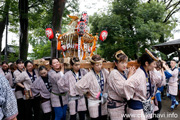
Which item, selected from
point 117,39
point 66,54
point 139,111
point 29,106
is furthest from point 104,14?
point 139,111

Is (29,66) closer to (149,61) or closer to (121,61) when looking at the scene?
(121,61)

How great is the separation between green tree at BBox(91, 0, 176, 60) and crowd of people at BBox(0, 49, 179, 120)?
19.8 ft

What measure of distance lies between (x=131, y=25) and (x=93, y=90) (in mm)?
8953

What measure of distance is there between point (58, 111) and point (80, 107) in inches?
20.9

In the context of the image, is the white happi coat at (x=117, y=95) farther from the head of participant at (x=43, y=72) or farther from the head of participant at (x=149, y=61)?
the head of participant at (x=43, y=72)

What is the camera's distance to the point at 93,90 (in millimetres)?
2699

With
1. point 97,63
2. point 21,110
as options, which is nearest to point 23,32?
point 21,110

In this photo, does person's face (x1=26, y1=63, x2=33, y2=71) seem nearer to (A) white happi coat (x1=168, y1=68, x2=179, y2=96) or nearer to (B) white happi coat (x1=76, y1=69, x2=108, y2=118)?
(B) white happi coat (x1=76, y1=69, x2=108, y2=118)

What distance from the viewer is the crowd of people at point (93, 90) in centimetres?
212

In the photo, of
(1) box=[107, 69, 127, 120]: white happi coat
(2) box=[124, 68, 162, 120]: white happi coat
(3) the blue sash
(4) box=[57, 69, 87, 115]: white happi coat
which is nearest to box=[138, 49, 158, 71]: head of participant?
(2) box=[124, 68, 162, 120]: white happi coat

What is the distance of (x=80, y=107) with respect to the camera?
304 cm

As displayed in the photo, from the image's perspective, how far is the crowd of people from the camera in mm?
2123

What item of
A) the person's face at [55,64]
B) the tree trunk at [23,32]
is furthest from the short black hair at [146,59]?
the tree trunk at [23,32]

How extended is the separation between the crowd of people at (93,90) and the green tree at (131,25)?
6024 millimetres
